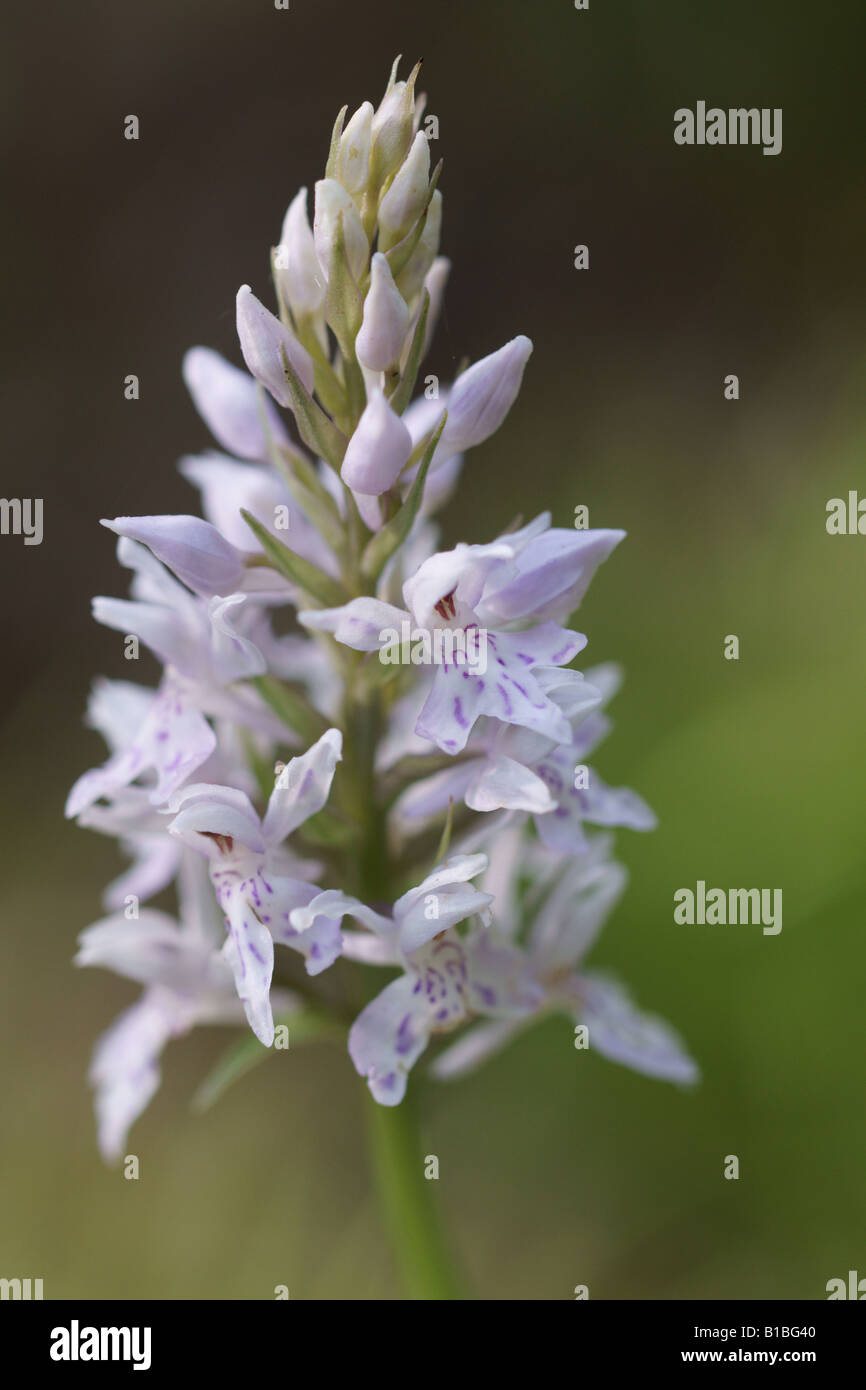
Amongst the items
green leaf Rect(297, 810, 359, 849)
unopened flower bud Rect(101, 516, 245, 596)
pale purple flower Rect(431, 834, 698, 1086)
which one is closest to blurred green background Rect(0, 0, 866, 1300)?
pale purple flower Rect(431, 834, 698, 1086)

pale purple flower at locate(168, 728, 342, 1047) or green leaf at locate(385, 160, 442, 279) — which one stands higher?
green leaf at locate(385, 160, 442, 279)

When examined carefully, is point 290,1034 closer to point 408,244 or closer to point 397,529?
point 397,529

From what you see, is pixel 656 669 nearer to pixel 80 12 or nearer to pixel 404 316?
pixel 404 316

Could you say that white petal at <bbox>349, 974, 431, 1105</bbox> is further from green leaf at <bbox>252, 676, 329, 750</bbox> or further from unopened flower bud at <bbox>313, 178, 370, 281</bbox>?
unopened flower bud at <bbox>313, 178, 370, 281</bbox>

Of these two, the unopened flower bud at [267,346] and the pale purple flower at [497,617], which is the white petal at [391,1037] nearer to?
the pale purple flower at [497,617]

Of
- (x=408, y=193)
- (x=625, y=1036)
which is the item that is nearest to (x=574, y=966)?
(x=625, y=1036)
